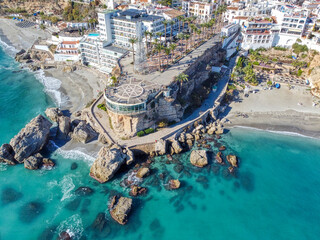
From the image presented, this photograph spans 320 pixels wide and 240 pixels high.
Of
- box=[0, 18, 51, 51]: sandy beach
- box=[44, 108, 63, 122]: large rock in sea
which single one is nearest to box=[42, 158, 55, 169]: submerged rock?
box=[44, 108, 63, 122]: large rock in sea

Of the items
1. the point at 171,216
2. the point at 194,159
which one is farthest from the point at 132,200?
the point at 194,159

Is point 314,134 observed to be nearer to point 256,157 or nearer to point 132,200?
point 256,157

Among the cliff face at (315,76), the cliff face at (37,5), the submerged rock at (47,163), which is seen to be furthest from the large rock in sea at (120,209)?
the cliff face at (37,5)

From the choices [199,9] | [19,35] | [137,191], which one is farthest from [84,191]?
[19,35]

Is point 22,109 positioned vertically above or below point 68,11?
below

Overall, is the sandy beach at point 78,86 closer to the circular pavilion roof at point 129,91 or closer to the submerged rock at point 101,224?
A: the circular pavilion roof at point 129,91

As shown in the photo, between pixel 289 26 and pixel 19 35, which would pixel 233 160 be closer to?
pixel 289 26
